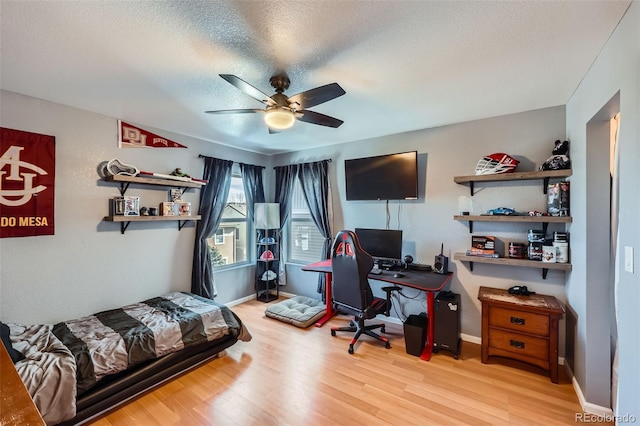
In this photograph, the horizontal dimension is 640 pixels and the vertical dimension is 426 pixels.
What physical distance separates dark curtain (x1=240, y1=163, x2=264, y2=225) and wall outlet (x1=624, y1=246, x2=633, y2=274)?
407 centimetres

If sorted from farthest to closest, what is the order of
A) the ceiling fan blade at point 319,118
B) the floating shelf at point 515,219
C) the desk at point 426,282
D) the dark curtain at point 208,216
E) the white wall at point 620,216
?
the dark curtain at point 208,216 → the desk at point 426,282 → the floating shelf at point 515,219 → the ceiling fan blade at point 319,118 → the white wall at point 620,216

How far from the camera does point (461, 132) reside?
9.89 ft

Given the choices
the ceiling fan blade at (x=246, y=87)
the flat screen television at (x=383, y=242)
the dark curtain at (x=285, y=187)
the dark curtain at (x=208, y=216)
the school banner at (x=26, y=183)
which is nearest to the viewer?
the ceiling fan blade at (x=246, y=87)

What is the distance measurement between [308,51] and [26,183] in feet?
8.74

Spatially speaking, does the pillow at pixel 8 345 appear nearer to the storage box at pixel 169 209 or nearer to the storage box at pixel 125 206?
the storage box at pixel 125 206

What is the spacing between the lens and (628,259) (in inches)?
52.5

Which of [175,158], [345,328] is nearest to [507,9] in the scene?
[345,328]

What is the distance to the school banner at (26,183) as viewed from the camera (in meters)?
2.21

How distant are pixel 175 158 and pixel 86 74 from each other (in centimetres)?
147

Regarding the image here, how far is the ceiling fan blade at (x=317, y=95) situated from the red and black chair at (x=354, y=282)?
4.38 ft

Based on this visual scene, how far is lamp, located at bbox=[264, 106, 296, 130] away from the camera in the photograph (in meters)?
1.91

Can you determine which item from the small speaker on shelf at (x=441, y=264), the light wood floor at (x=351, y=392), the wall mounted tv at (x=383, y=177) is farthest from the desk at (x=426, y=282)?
the wall mounted tv at (x=383, y=177)

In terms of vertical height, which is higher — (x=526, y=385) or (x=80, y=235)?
(x=80, y=235)

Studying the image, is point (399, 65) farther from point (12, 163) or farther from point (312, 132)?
point (12, 163)
